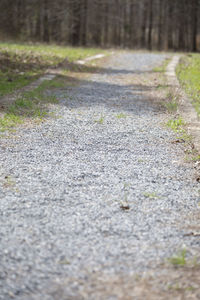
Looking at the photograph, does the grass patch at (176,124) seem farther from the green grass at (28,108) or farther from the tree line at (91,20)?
the tree line at (91,20)

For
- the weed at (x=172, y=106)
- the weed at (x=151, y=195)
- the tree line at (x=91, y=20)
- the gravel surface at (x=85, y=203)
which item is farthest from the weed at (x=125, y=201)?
the tree line at (x=91, y=20)


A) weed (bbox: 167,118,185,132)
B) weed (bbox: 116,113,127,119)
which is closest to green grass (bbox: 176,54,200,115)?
weed (bbox: 167,118,185,132)

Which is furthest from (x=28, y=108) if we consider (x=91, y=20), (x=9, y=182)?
(x=91, y=20)

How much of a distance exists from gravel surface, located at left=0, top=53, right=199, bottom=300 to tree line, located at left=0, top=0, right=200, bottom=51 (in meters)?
22.8

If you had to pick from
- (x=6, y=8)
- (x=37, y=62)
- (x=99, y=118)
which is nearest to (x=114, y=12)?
(x=6, y=8)

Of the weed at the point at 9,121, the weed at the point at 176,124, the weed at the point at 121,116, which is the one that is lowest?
the weed at the point at 121,116

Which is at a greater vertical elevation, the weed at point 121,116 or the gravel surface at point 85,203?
the gravel surface at point 85,203

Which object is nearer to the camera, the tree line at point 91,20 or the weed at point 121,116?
the weed at point 121,116

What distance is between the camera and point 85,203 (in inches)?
137

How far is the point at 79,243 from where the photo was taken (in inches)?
112

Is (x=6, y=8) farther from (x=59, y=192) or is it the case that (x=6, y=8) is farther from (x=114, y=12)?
(x=59, y=192)

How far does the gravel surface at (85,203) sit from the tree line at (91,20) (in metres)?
22.8

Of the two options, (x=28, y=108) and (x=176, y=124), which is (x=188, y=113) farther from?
(x=28, y=108)

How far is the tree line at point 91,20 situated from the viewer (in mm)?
29344
